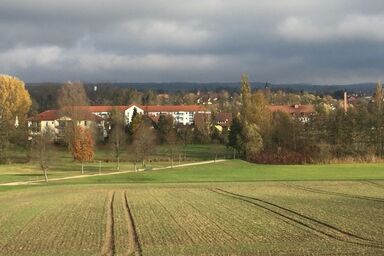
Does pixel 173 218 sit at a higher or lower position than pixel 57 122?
lower

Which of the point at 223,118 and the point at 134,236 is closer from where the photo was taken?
the point at 134,236

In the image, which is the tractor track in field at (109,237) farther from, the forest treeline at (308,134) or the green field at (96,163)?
the forest treeline at (308,134)

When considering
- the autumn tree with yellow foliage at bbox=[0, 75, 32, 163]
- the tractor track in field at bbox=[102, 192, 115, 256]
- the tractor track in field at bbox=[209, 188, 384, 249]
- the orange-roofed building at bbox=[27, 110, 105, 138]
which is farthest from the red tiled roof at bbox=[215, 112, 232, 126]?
the tractor track in field at bbox=[102, 192, 115, 256]

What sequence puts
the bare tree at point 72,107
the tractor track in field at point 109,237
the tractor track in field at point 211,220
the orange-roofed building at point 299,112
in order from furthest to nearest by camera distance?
the orange-roofed building at point 299,112, the bare tree at point 72,107, the tractor track in field at point 211,220, the tractor track in field at point 109,237

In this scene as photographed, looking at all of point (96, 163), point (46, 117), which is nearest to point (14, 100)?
point (46, 117)

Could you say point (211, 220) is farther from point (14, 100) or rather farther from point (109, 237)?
point (14, 100)

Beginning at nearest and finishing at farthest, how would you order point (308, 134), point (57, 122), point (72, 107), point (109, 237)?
1. point (109, 237)
2. point (308, 134)
3. point (72, 107)
4. point (57, 122)

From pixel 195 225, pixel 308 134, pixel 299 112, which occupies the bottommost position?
pixel 195 225

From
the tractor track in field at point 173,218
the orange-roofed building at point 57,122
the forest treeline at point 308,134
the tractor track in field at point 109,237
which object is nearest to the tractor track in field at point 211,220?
the tractor track in field at point 173,218

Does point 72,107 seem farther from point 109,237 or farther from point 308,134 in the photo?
point 109,237

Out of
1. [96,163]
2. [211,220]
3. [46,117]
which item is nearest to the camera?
[211,220]

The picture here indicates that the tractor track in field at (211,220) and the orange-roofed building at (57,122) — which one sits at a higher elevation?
the orange-roofed building at (57,122)

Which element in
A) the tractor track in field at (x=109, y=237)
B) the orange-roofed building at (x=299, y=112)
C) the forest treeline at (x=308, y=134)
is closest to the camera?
the tractor track in field at (x=109, y=237)

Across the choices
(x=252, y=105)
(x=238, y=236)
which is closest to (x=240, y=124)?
(x=252, y=105)
